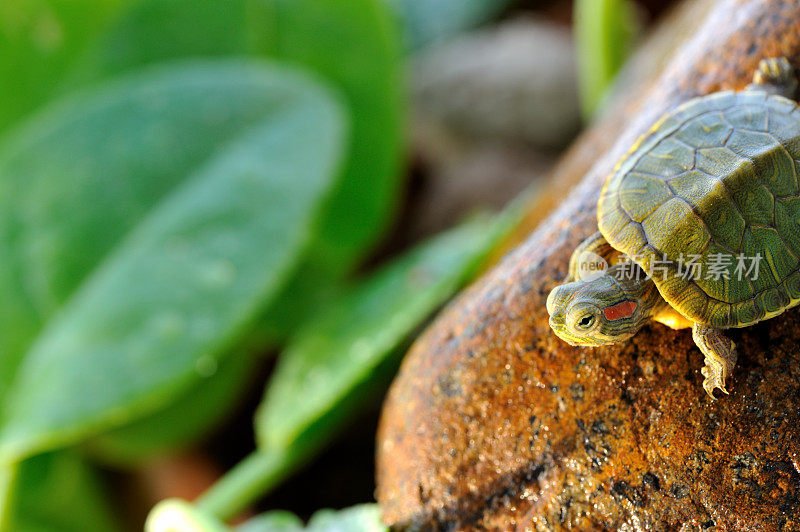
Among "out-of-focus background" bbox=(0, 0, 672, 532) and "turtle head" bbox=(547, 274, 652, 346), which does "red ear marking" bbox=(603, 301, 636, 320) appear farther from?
"out-of-focus background" bbox=(0, 0, 672, 532)

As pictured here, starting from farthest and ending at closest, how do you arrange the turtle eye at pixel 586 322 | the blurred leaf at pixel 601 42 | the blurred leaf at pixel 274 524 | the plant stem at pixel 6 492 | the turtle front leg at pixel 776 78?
the blurred leaf at pixel 601 42, the plant stem at pixel 6 492, the blurred leaf at pixel 274 524, the turtle front leg at pixel 776 78, the turtle eye at pixel 586 322

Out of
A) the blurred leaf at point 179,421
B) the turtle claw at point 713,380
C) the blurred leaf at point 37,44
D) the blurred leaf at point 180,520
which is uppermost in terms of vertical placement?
the blurred leaf at point 37,44

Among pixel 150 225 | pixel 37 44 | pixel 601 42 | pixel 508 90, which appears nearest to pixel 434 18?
pixel 508 90

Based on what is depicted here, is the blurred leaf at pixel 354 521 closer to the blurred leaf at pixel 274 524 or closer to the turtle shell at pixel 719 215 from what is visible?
the blurred leaf at pixel 274 524

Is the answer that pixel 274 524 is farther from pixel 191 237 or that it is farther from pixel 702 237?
pixel 702 237

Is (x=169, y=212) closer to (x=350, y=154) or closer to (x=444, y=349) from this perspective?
(x=350, y=154)

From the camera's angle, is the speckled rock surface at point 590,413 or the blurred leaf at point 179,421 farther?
the blurred leaf at point 179,421

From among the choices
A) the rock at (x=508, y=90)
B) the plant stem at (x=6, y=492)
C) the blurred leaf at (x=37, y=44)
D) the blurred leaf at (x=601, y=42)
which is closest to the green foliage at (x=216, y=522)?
the plant stem at (x=6, y=492)
